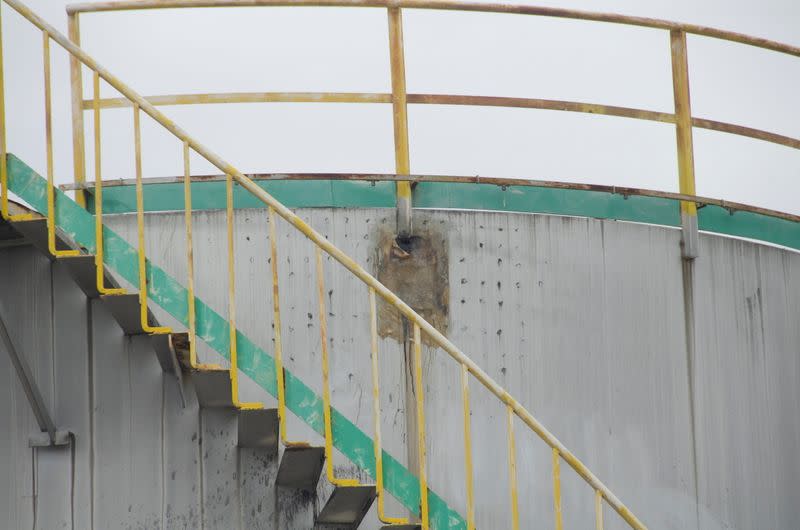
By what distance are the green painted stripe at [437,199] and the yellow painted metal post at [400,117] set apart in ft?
0.29

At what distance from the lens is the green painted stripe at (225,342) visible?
6.38 m

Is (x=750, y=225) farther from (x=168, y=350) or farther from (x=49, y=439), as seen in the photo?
(x=49, y=439)

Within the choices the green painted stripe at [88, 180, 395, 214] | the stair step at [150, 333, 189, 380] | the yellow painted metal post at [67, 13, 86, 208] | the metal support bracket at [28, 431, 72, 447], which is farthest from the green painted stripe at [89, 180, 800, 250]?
the metal support bracket at [28, 431, 72, 447]

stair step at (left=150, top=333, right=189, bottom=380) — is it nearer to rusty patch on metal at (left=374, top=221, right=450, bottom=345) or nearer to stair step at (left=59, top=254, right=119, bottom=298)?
stair step at (left=59, top=254, right=119, bottom=298)

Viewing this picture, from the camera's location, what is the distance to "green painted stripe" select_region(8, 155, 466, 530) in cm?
638

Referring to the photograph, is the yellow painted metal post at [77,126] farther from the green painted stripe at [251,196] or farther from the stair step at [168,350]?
the stair step at [168,350]

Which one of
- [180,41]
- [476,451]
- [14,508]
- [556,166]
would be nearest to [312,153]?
[180,41]

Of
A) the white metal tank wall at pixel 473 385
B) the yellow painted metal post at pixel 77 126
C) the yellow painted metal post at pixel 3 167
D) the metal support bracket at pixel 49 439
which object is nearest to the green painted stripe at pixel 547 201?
the white metal tank wall at pixel 473 385

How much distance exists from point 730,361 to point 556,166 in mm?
1702

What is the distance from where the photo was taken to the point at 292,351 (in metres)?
7.07

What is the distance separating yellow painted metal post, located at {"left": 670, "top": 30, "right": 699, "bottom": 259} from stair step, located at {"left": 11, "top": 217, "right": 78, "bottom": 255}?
153 inches

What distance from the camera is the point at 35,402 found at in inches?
271

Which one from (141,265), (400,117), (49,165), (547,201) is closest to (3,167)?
(49,165)

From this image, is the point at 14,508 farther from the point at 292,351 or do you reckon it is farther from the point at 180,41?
the point at 180,41
